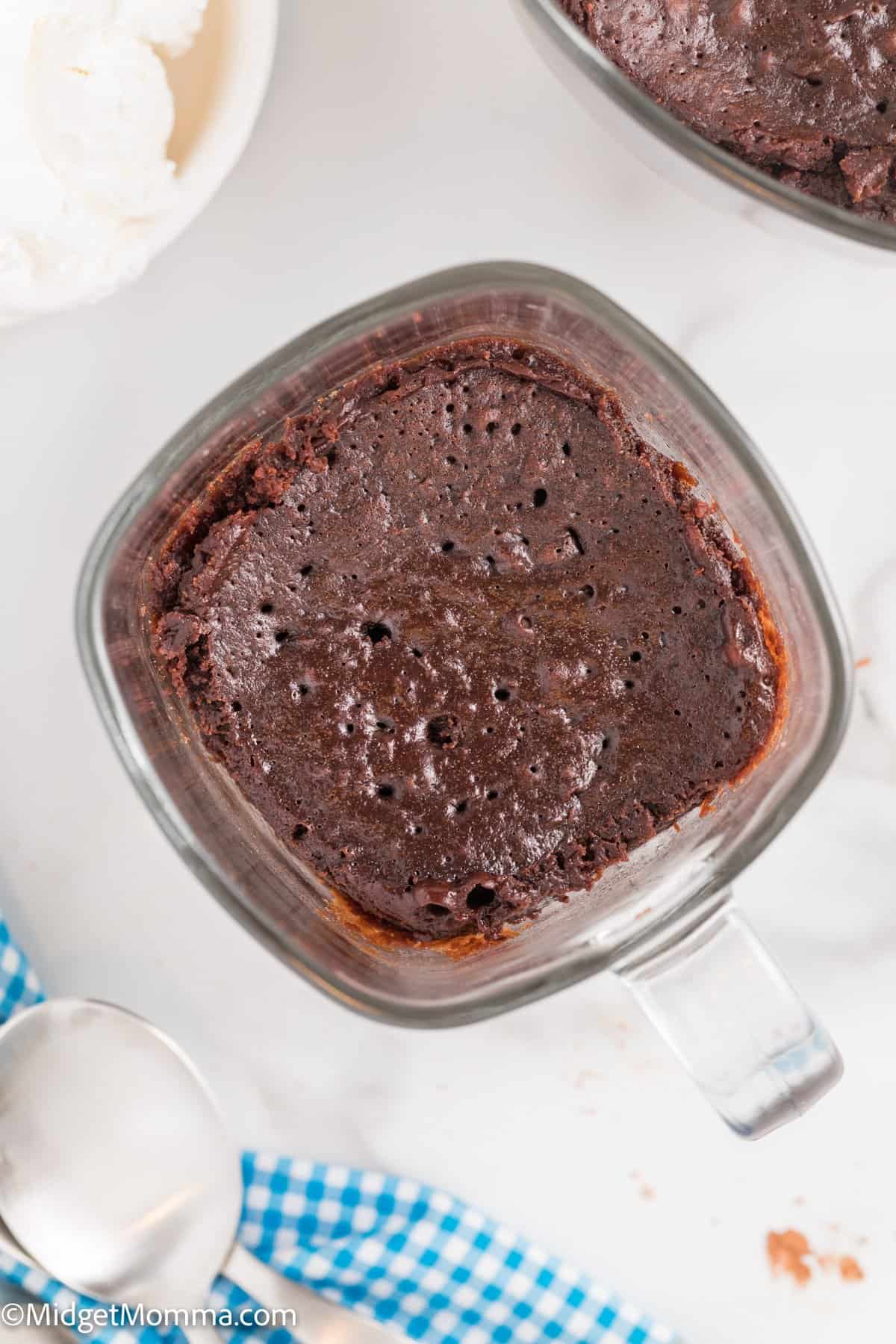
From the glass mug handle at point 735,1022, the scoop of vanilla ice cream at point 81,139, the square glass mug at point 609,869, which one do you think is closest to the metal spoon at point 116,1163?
the square glass mug at point 609,869

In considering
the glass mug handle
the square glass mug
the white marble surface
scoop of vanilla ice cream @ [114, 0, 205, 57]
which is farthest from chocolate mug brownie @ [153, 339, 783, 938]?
scoop of vanilla ice cream @ [114, 0, 205, 57]

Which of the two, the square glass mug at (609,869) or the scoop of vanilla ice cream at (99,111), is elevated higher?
the scoop of vanilla ice cream at (99,111)

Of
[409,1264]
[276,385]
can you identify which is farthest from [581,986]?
[276,385]

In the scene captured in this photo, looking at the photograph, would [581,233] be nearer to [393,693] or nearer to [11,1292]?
[393,693]

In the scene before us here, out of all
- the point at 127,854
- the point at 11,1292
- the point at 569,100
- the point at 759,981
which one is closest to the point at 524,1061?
the point at 759,981

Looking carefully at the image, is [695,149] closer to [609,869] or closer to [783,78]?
[783,78]

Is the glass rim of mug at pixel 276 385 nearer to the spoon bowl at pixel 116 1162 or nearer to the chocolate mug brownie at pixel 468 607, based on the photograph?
the chocolate mug brownie at pixel 468 607

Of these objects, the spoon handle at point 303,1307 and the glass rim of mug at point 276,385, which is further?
the spoon handle at point 303,1307
